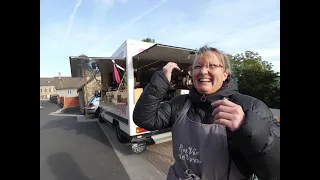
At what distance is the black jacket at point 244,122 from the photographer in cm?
88

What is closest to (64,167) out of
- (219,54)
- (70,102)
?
(219,54)

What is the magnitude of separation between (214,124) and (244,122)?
29cm

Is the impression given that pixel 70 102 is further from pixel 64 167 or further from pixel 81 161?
pixel 64 167

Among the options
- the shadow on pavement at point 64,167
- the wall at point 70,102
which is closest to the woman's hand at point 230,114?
the shadow on pavement at point 64,167

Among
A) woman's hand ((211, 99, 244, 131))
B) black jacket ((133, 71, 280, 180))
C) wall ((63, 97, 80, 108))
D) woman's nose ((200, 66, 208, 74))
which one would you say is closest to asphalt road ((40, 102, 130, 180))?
black jacket ((133, 71, 280, 180))

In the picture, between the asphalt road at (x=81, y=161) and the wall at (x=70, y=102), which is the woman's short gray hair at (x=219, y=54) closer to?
the asphalt road at (x=81, y=161)

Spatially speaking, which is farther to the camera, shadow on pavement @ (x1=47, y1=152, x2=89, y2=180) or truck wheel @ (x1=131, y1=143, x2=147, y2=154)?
truck wheel @ (x1=131, y1=143, x2=147, y2=154)

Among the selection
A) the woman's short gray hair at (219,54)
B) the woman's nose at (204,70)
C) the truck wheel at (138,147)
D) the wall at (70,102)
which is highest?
the woman's short gray hair at (219,54)

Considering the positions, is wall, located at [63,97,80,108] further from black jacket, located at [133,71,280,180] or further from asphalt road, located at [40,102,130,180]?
black jacket, located at [133,71,280,180]

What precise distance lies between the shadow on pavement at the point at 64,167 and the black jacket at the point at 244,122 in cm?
341

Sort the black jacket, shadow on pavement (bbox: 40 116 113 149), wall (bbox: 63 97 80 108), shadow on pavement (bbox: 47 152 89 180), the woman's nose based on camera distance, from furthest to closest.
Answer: wall (bbox: 63 97 80 108), shadow on pavement (bbox: 40 116 113 149), shadow on pavement (bbox: 47 152 89 180), the woman's nose, the black jacket

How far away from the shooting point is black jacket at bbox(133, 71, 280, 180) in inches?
34.4
